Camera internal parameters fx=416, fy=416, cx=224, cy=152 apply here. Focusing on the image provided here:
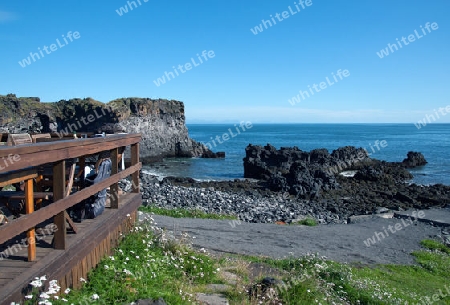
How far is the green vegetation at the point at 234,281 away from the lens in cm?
557

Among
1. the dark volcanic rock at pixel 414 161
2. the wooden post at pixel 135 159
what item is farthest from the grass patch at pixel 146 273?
the dark volcanic rock at pixel 414 161

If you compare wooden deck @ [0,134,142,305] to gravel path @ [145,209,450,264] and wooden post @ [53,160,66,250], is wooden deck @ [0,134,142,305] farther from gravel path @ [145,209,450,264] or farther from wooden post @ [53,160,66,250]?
gravel path @ [145,209,450,264]

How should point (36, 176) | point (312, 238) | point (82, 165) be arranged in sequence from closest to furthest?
point (36, 176) < point (82, 165) < point (312, 238)

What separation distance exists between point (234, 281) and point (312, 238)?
777 centimetres

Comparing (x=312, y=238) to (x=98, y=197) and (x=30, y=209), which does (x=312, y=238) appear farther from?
(x=30, y=209)

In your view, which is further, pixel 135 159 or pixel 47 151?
pixel 135 159

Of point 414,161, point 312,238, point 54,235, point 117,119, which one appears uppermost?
point 117,119

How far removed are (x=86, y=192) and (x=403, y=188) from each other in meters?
31.9

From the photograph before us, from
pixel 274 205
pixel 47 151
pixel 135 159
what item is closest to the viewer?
pixel 47 151

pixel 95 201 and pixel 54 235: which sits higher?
pixel 95 201

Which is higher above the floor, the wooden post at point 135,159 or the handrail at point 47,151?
the handrail at point 47,151

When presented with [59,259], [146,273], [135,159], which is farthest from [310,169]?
[59,259]

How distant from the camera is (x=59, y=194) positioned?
17.0ft

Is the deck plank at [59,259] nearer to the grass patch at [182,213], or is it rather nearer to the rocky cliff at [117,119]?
the grass patch at [182,213]
